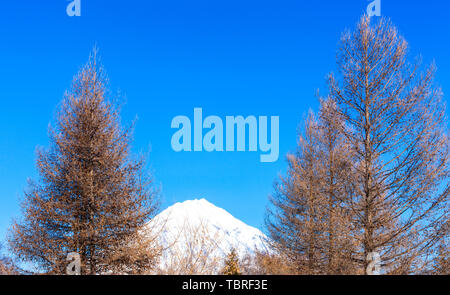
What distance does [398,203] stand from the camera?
11398 millimetres

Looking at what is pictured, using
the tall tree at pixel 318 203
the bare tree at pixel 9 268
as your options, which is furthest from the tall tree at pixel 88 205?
the tall tree at pixel 318 203

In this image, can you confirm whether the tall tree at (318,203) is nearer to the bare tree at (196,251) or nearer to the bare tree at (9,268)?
the bare tree at (196,251)

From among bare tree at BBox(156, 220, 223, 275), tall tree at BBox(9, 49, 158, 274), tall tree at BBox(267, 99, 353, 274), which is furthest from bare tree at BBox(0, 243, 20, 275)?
tall tree at BBox(267, 99, 353, 274)

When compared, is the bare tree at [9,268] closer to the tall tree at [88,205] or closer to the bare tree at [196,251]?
the tall tree at [88,205]

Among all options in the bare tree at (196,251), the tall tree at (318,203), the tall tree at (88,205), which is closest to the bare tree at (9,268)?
the tall tree at (88,205)

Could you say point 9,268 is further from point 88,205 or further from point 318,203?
point 318,203

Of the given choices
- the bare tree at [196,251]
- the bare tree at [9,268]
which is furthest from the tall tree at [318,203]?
the bare tree at [9,268]

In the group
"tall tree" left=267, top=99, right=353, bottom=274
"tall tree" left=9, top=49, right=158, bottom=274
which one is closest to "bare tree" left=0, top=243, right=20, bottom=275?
"tall tree" left=9, top=49, right=158, bottom=274

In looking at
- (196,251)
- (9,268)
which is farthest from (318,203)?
(9,268)

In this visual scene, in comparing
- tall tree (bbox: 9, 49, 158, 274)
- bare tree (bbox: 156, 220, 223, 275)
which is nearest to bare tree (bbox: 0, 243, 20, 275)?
tall tree (bbox: 9, 49, 158, 274)

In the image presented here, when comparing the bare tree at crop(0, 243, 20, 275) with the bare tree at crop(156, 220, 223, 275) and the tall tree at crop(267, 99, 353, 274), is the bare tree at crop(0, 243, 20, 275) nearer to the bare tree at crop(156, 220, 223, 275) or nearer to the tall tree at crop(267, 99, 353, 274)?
the bare tree at crop(156, 220, 223, 275)
